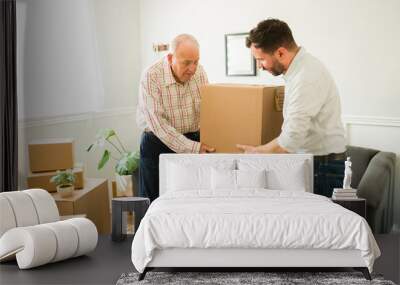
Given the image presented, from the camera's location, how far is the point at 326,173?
4.80 meters

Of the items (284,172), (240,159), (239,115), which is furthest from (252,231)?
(239,115)

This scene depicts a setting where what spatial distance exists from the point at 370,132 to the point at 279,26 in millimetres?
1224

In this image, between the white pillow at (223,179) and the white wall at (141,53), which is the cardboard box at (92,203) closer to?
the white wall at (141,53)

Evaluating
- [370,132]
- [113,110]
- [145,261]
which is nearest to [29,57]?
[113,110]

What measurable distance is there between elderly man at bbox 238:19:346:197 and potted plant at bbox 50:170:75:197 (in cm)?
143

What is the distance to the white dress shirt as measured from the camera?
4.46m

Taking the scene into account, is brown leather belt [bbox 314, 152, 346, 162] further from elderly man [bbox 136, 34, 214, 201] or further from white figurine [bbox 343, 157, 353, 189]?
elderly man [bbox 136, 34, 214, 201]

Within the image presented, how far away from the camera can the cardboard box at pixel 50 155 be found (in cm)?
514

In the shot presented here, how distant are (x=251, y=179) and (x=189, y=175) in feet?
1.43

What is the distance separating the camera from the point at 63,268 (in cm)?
409

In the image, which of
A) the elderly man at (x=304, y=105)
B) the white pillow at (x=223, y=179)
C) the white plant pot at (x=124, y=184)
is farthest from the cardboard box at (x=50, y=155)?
the elderly man at (x=304, y=105)

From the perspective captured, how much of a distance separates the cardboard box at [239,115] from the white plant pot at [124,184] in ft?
4.18

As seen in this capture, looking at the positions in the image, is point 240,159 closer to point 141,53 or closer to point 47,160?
point 47,160

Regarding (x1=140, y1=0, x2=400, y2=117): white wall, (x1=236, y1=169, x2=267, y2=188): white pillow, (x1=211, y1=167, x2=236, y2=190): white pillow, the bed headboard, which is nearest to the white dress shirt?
the bed headboard
